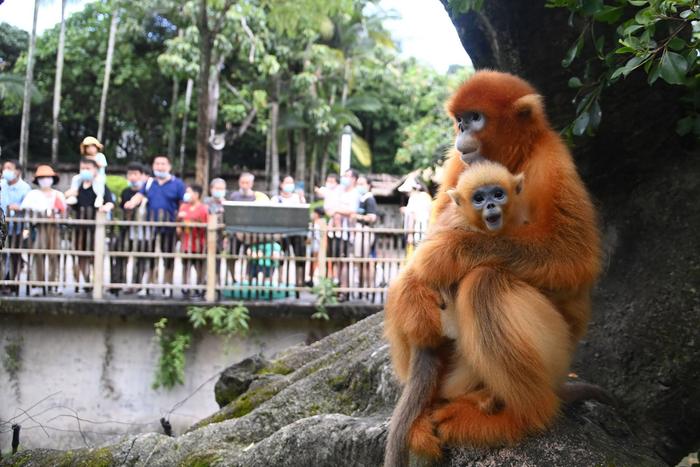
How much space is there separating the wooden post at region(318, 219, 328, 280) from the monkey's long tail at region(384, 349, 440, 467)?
331 inches

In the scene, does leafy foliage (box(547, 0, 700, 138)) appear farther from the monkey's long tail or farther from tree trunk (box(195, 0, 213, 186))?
tree trunk (box(195, 0, 213, 186))

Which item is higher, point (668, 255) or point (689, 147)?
point (689, 147)

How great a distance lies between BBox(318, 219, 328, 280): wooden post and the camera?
12.2 metres

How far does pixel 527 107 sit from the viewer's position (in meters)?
3.95

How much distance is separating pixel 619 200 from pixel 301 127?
28.0 metres

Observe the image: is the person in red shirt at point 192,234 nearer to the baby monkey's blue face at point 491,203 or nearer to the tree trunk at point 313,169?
the baby monkey's blue face at point 491,203

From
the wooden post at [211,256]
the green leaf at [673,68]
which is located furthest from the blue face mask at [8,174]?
the green leaf at [673,68]

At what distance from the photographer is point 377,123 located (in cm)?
3762

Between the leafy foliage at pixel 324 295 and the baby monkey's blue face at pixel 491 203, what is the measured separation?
27.9 feet

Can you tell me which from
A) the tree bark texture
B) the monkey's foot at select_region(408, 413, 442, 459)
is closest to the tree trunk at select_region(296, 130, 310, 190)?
the tree bark texture

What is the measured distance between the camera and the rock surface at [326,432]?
3.56 m

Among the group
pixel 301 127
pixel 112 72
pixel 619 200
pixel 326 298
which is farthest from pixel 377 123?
pixel 619 200

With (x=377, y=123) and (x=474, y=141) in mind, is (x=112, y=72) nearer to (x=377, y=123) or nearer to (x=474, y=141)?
(x=377, y=123)

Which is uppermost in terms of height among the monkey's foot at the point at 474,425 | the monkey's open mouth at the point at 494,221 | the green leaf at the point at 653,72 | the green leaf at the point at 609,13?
the green leaf at the point at 609,13
